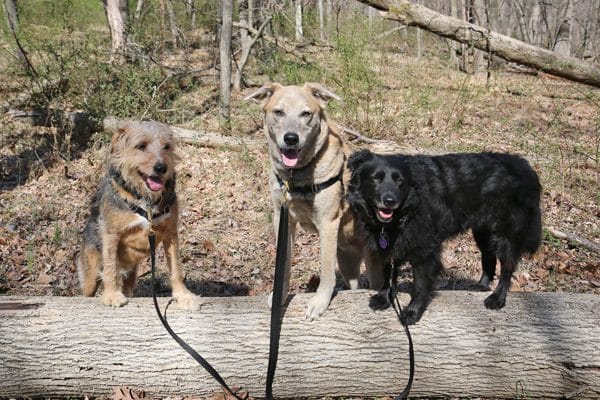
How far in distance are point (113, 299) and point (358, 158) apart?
2.34m

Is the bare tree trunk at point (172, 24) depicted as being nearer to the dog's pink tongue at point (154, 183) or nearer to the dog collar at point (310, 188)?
the dog's pink tongue at point (154, 183)

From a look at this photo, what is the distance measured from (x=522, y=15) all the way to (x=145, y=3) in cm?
1629

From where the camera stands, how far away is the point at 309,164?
14.1 feet

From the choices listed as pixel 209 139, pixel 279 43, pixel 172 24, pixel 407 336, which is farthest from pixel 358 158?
pixel 172 24

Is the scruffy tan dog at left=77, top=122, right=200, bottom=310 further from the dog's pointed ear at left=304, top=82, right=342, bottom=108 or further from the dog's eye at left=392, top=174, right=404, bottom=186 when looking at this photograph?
the dog's eye at left=392, top=174, right=404, bottom=186

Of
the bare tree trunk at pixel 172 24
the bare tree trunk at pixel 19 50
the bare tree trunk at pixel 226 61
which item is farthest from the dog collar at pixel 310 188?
the bare tree trunk at pixel 172 24

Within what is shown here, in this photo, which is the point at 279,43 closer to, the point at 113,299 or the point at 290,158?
the point at 290,158

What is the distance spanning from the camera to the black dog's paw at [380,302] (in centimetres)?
399

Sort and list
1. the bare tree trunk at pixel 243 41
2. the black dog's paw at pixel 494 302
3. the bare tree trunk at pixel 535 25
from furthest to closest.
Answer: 1. the bare tree trunk at pixel 535 25
2. the bare tree trunk at pixel 243 41
3. the black dog's paw at pixel 494 302

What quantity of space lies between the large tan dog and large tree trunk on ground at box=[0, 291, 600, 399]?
47 cm

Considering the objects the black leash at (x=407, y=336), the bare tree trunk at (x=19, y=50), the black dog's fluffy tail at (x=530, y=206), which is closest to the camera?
the black leash at (x=407, y=336)

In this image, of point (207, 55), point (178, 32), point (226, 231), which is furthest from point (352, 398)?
point (207, 55)

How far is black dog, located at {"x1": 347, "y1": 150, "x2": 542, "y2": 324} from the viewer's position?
13.2 feet

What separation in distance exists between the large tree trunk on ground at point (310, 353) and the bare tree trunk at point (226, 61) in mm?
7042
